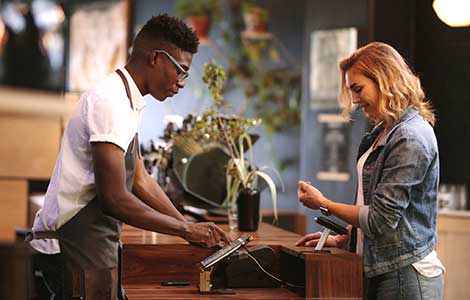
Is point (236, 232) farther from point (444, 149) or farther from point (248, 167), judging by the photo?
point (444, 149)

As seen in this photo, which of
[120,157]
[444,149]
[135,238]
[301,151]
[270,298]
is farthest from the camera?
[301,151]

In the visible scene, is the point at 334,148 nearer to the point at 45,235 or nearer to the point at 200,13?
the point at 200,13

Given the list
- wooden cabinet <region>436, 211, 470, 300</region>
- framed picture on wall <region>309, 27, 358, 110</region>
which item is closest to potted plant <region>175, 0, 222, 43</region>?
framed picture on wall <region>309, 27, 358, 110</region>

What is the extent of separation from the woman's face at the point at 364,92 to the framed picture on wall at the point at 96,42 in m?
5.31

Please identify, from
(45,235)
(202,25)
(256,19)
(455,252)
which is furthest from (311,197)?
(202,25)

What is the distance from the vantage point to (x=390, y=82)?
2.45 m

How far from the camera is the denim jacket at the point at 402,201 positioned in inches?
90.9

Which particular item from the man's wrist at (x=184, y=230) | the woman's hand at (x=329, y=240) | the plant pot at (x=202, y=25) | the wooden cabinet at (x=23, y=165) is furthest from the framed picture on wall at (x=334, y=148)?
the man's wrist at (x=184, y=230)

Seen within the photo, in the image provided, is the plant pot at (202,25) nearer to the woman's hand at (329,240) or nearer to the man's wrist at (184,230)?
the woman's hand at (329,240)

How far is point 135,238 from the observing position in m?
2.96

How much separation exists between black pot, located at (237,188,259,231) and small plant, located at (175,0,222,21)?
15.5ft

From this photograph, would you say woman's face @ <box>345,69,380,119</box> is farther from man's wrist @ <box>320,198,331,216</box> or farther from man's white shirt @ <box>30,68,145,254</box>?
man's white shirt @ <box>30,68,145,254</box>

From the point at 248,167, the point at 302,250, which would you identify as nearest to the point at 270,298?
the point at 302,250

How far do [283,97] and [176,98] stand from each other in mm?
1024
